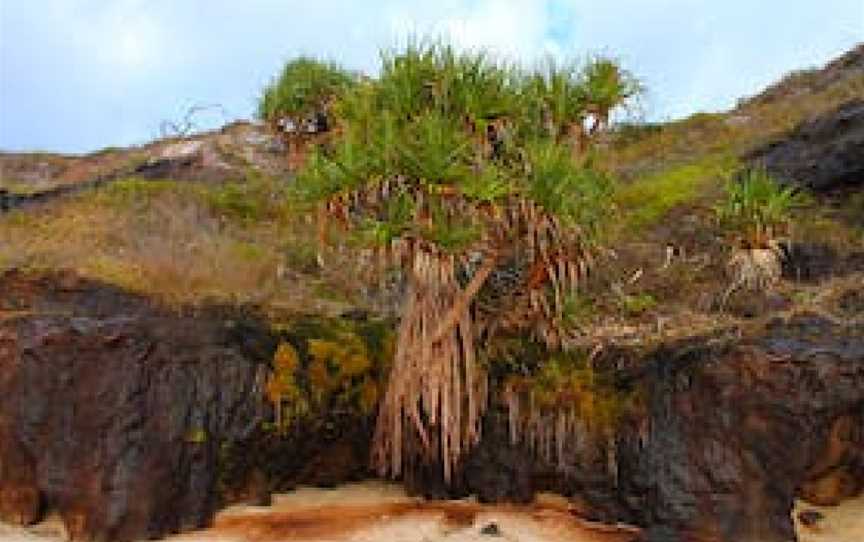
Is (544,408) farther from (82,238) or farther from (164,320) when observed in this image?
(82,238)

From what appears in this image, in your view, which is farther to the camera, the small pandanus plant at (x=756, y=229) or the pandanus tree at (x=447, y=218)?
the small pandanus plant at (x=756, y=229)

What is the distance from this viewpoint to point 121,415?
12852 mm

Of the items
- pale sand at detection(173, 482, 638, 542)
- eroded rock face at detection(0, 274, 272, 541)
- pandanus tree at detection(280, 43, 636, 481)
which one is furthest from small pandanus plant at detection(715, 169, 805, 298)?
eroded rock face at detection(0, 274, 272, 541)

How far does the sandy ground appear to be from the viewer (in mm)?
12562

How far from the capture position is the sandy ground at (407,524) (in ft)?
41.2

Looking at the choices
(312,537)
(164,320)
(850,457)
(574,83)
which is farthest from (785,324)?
(164,320)

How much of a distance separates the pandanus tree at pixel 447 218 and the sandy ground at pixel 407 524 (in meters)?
0.47

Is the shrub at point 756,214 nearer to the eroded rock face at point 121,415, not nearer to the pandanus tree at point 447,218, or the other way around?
the pandanus tree at point 447,218

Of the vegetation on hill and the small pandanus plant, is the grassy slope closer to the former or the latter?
the vegetation on hill

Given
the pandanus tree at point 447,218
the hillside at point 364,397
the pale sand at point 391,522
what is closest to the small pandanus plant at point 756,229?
the hillside at point 364,397

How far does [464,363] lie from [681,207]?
9867 mm

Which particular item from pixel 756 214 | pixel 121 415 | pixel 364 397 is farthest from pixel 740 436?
pixel 121 415

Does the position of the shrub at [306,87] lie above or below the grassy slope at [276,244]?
above

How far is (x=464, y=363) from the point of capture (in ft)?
43.8
